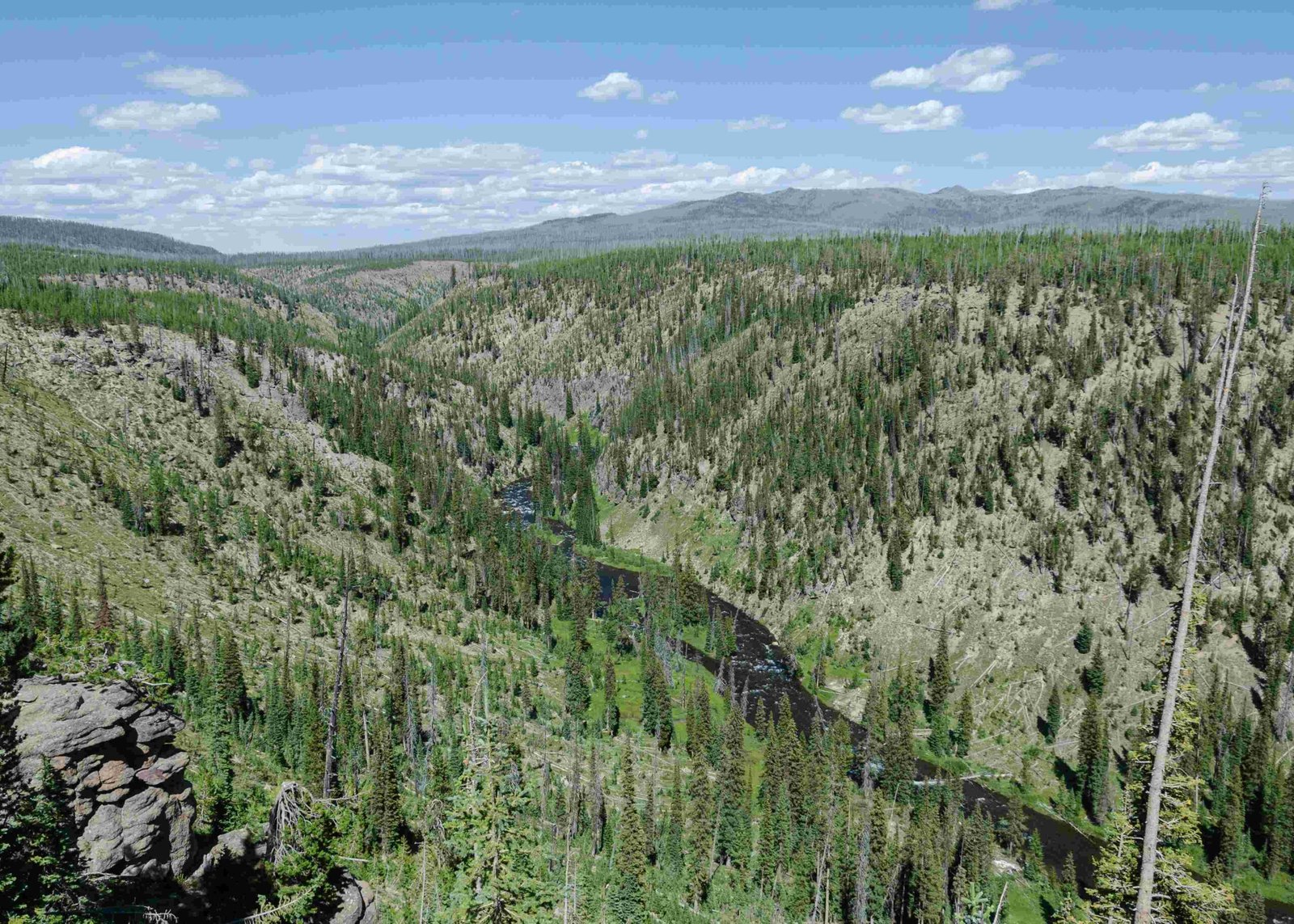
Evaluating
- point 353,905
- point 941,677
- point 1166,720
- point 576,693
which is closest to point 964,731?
point 941,677

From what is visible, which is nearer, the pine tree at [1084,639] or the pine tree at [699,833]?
the pine tree at [699,833]

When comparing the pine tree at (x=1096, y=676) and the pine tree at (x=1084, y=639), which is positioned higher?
the pine tree at (x=1084, y=639)

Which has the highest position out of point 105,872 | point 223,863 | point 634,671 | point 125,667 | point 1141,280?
point 1141,280

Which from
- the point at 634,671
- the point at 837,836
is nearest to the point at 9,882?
the point at 837,836

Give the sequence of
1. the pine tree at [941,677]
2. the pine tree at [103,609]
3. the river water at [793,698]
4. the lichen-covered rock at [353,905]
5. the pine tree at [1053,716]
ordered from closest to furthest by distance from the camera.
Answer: the lichen-covered rock at [353,905] < the pine tree at [103,609] < the river water at [793,698] < the pine tree at [1053,716] < the pine tree at [941,677]

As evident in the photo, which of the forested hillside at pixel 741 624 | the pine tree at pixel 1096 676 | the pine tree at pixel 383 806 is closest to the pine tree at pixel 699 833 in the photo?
the forested hillside at pixel 741 624

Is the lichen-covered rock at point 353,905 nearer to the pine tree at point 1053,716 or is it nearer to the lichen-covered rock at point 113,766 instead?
the lichen-covered rock at point 113,766

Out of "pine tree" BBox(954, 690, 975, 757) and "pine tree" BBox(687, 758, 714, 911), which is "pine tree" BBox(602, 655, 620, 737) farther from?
"pine tree" BBox(954, 690, 975, 757)

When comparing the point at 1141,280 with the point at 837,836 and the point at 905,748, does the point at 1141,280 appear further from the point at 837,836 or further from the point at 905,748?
the point at 837,836
